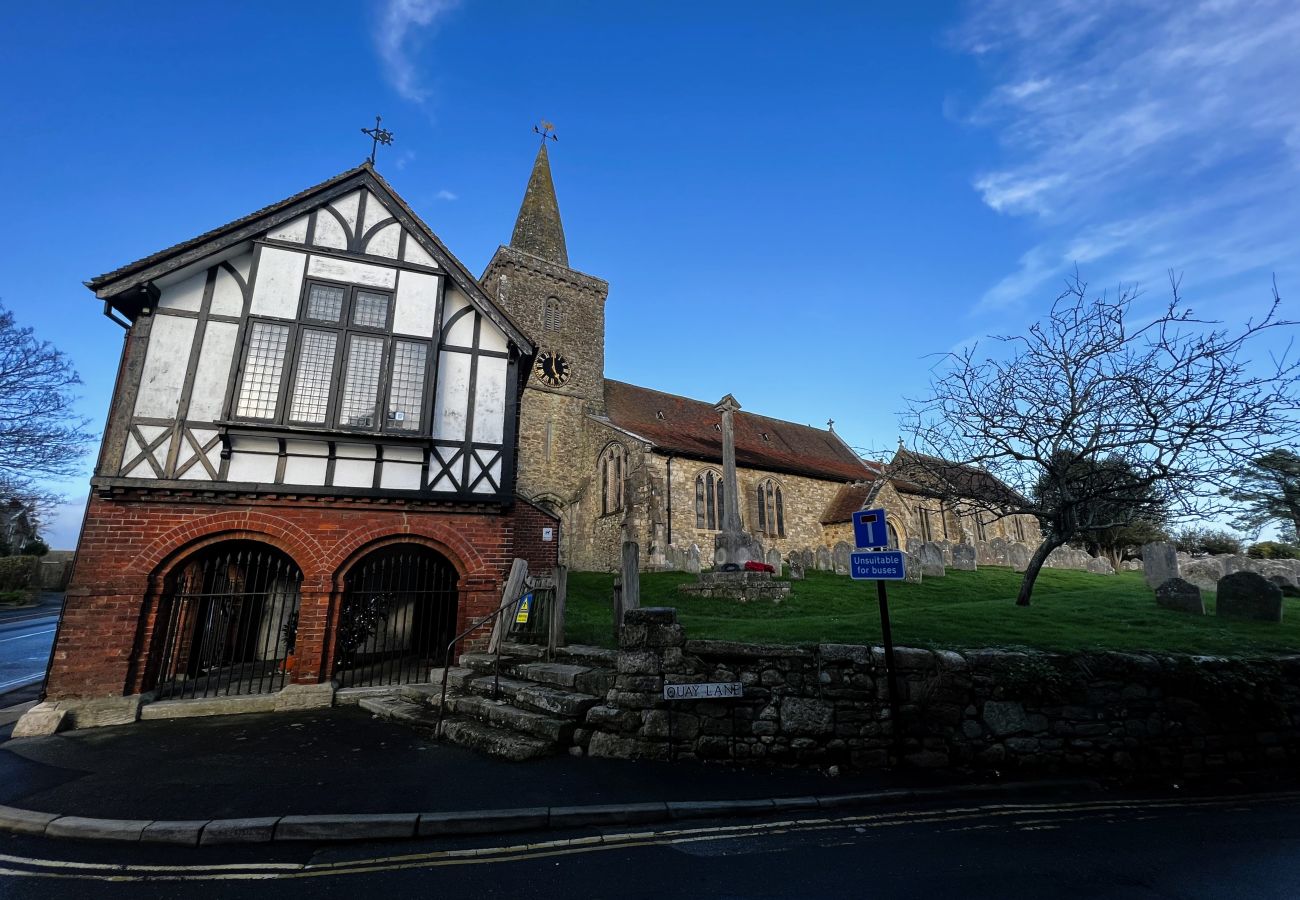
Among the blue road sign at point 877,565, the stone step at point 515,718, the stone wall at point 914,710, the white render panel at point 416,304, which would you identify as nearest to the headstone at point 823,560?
the stone wall at point 914,710

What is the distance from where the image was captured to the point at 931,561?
19.5 meters

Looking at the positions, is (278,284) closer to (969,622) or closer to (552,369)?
(969,622)

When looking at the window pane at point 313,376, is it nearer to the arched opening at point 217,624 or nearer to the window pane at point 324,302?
the window pane at point 324,302

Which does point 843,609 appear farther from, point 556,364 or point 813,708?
point 556,364

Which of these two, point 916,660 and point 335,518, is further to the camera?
point 335,518

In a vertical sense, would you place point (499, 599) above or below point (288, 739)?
above

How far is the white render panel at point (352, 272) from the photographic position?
10156 millimetres

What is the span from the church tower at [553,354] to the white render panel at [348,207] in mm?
13781

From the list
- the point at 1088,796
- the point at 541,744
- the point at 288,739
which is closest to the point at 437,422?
the point at 288,739

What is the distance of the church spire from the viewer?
29109mm

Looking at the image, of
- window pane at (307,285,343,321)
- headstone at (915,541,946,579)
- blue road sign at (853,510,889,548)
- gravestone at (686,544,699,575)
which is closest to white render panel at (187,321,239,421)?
window pane at (307,285,343,321)

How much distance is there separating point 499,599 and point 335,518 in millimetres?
3148

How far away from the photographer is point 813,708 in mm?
6262

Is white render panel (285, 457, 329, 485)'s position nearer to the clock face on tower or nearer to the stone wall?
the stone wall
